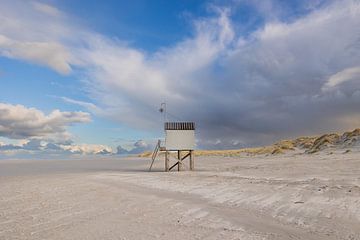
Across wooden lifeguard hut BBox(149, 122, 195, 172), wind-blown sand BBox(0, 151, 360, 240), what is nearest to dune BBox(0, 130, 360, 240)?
wind-blown sand BBox(0, 151, 360, 240)

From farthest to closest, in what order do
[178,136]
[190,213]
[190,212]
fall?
[178,136] < [190,212] < [190,213]

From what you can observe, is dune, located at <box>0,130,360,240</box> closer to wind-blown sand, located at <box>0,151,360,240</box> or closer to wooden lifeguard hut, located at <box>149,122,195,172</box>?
wind-blown sand, located at <box>0,151,360,240</box>

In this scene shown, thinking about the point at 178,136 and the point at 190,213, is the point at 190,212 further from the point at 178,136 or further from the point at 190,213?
the point at 178,136

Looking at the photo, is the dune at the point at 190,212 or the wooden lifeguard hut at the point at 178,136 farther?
the wooden lifeguard hut at the point at 178,136

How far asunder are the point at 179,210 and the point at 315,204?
4425 millimetres

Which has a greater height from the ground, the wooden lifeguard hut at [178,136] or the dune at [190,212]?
the wooden lifeguard hut at [178,136]

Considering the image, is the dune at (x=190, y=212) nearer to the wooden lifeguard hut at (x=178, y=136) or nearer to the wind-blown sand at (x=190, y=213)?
the wind-blown sand at (x=190, y=213)

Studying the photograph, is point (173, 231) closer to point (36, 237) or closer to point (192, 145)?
point (36, 237)

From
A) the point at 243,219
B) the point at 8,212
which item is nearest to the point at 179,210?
the point at 243,219

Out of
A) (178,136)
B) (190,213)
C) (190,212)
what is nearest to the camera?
(190,213)

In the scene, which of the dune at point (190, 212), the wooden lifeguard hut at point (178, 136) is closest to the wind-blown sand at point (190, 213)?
the dune at point (190, 212)

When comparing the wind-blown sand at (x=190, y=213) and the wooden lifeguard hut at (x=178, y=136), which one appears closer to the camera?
Result: the wind-blown sand at (x=190, y=213)

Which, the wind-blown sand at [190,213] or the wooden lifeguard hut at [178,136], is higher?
the wooden lifeguard hut at [178,136]

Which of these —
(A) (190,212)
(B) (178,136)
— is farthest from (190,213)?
(B) (178,136)
